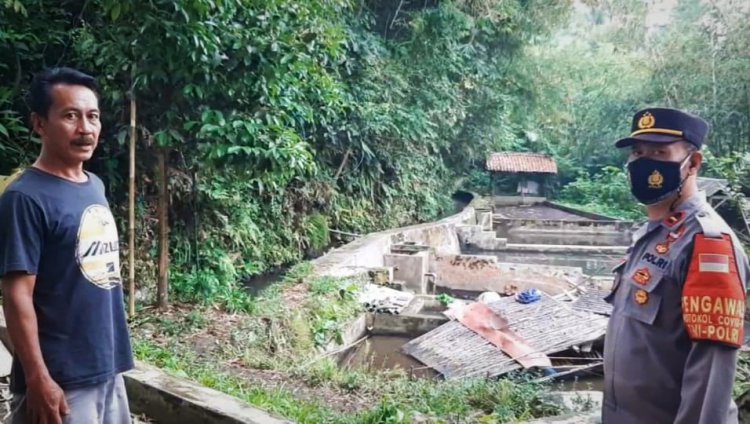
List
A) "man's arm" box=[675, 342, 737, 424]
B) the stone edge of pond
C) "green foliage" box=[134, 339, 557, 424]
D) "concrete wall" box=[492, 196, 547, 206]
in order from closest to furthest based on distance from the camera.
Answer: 1. "man's arm" box=[675, 342, 737, 424]
2. the stone edge of pond
3. "green foliage" box=[134, 339, 557, 424]
4. "concrete wall" box=[492, 196, 547, 206]

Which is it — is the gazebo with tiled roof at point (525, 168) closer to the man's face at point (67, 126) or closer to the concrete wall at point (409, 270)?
the concrete wall at point (409, 270)

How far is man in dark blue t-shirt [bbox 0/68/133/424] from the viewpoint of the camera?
1.72 meters

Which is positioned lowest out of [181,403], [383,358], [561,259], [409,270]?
[383,358]

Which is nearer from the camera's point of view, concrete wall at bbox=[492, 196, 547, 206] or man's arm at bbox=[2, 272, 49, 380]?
man's arm at bbox=[2, 272, 49, 380]

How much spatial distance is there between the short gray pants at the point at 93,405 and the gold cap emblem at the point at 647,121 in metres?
1.92

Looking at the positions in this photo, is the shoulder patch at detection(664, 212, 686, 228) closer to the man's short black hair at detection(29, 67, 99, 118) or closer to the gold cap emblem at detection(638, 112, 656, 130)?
the gold cap emblem at detection(638, 112, 656, 130)

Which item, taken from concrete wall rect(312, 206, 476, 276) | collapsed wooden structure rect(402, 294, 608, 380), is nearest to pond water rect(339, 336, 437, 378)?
collapsed wooden structure rect(402, 294, 608, 380)

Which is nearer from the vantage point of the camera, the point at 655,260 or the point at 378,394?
the point at 655,260

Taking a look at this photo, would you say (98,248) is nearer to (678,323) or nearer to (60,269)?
(60,269)

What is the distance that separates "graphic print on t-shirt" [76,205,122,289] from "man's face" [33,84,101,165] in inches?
7.3

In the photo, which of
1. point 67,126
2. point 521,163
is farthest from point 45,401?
point 521,163

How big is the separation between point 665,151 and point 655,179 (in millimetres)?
92

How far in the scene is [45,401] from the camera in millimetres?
1729

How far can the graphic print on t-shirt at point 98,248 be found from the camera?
1.86 meters
